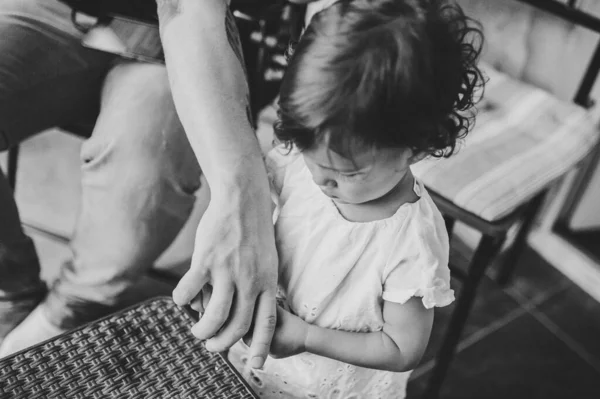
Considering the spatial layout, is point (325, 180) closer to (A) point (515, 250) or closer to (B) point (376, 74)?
(B) point (376, 74)

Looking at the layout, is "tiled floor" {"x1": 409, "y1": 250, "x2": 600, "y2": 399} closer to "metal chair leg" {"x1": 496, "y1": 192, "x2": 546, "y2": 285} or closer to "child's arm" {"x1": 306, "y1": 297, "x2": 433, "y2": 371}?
"metal chair leg" {"x1": 496, "y1": 192, "x2": 546, "y2": 285}

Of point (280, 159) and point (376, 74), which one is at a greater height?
point (376, 74)

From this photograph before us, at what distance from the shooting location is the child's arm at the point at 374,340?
0.67 meters

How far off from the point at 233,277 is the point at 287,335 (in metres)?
0.09

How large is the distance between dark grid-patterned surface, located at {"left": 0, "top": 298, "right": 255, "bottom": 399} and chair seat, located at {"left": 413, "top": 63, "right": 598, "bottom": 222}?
20.7 inches

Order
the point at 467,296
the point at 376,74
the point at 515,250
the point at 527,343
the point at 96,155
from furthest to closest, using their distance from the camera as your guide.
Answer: the point at 515,250 < the point at 527,343 < the point at 467,296 < the point at 96,155 < the point at 376,74

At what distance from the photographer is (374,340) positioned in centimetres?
69

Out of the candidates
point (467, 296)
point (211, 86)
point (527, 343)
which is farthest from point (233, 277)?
point (527, 343)

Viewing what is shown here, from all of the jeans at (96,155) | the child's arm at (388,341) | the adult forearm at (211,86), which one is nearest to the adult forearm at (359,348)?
the child's arm at (388,341)

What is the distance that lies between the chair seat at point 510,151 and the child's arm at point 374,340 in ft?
1.21

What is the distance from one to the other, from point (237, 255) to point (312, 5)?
60 centimetres

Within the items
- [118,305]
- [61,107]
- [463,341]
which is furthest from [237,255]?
[463,341]

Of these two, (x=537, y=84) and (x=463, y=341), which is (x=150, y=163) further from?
(x=537, y=84)

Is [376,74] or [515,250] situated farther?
[515,250]
